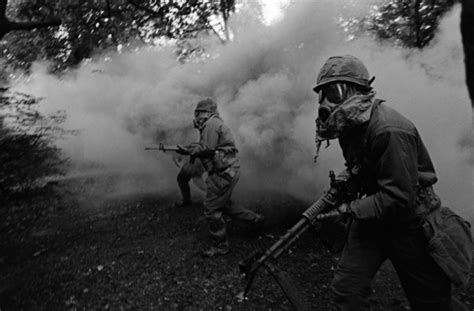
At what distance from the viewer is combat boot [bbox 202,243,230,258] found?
4.24 m

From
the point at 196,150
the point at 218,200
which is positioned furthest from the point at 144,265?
the point at 196,150

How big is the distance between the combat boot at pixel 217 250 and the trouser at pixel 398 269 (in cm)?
224

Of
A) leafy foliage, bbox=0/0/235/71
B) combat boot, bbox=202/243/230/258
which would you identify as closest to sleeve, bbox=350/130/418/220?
combat boot, bbox=202/243/230/258

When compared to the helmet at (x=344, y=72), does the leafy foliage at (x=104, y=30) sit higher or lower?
higher

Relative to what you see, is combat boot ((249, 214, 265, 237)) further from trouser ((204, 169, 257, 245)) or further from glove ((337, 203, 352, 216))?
glove ((337, 203, 352, 216))

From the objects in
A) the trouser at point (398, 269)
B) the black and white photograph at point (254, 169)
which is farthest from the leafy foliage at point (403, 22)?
the trouser at point (398, 269)

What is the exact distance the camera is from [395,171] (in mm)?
1913

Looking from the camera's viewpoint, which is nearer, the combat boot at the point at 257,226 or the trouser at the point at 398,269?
the trouser at the point at 398,269

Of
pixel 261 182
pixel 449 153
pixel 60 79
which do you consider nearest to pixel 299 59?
pixel 261 182

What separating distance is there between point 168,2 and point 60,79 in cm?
485

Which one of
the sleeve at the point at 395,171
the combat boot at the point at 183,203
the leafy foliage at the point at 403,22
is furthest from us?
the leafy foliage at the point at 403,22

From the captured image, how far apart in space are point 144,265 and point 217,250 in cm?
100

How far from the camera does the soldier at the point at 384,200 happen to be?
1941 millimetres

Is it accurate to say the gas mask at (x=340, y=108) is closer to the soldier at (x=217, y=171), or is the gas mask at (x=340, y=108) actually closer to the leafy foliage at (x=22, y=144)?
the soldier at (x=217, y=171)
